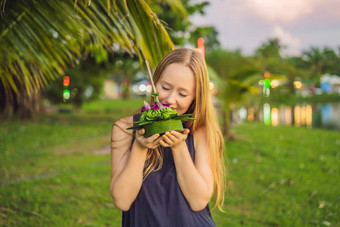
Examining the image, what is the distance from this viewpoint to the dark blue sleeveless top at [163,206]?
5.06 ft

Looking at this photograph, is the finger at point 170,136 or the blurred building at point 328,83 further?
the blurred building at point 328,83

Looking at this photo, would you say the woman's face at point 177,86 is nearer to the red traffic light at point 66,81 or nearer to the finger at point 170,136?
the finger at point 170,136

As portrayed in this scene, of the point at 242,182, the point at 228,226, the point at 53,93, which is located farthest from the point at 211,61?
the point at 228,226

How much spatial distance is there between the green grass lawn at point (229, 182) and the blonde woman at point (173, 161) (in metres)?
0.42

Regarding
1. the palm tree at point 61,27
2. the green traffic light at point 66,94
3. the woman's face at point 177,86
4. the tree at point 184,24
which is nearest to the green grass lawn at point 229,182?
the woman's face at point 177,86

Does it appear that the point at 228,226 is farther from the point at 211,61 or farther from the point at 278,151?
the point at 211,61

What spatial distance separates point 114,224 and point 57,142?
6374mm

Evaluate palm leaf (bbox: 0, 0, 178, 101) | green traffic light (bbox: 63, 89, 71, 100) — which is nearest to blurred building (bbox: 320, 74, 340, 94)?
green traffic light (bbox: 63, 89, 71, 100)

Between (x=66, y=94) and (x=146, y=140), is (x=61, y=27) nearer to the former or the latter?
(x=146, y=140)

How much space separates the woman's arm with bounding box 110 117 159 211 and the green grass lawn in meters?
0.40

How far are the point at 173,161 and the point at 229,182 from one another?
14.3 ft

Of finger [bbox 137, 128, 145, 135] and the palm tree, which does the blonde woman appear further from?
the palm tree

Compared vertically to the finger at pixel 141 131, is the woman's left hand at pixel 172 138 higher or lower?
lower

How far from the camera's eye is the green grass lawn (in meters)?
4.13
